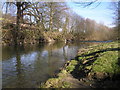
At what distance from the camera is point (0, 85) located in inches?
225

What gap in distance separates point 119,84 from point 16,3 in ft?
88.9

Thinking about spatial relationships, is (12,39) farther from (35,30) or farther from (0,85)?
(0,85)

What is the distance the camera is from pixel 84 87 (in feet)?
15.9

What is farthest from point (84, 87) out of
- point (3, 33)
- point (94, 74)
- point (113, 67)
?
point (3, 33)

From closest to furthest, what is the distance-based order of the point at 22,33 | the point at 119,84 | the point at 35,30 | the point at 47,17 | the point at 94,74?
the point at 119,84, the point at 94,74, the point at 22,33, the point at 35,30, the point at 47,17

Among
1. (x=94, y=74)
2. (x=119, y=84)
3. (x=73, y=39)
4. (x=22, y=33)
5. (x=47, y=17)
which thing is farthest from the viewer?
(x=73, y=39)

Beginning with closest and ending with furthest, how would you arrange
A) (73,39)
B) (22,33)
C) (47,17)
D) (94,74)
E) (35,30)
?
(94,74) < (22,33) < (35,30) < (47,17) < (73,39)

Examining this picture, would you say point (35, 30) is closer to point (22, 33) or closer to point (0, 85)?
point (22, 33)

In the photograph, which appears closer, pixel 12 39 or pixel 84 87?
pixel 84 87

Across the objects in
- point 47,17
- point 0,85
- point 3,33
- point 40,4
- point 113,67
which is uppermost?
point 40,4

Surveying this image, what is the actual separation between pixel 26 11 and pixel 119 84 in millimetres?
29261

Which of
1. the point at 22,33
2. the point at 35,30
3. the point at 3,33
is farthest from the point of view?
the point at 35,30

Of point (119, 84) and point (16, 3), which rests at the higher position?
point (16, 3)

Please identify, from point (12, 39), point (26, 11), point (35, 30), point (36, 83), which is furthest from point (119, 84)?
point (26, 11)
